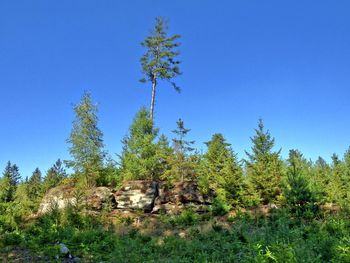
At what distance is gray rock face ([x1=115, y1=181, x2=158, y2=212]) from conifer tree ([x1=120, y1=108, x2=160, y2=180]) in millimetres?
1390

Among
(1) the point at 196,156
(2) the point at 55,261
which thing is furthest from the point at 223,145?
(2) the point at 55,261

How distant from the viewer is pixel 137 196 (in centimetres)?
2414

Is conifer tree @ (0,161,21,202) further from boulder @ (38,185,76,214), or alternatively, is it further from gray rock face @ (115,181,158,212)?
gray rock face @ (115,181,158,212)

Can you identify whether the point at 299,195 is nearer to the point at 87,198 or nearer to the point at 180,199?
the point at 180,199

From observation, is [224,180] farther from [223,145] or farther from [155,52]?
[155,52]

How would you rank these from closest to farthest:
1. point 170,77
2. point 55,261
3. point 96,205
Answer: point 55,261, point 96,205, point 170,77

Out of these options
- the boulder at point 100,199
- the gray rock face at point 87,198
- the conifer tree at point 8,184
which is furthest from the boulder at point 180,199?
the conifer tree at point 8,184

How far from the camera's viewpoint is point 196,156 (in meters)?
28.7

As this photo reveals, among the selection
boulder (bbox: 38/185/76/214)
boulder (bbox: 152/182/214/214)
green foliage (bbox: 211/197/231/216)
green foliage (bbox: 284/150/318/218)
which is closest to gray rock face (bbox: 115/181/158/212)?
boulder (bbox: 152/182/214/214)

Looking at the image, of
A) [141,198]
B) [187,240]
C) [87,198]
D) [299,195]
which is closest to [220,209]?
[299,195]

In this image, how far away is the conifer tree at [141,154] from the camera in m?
25.9

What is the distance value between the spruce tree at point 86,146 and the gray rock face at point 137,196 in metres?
2.74

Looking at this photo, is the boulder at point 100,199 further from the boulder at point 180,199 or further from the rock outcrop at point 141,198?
the boulder at point 180,199

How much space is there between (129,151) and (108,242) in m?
13.8
